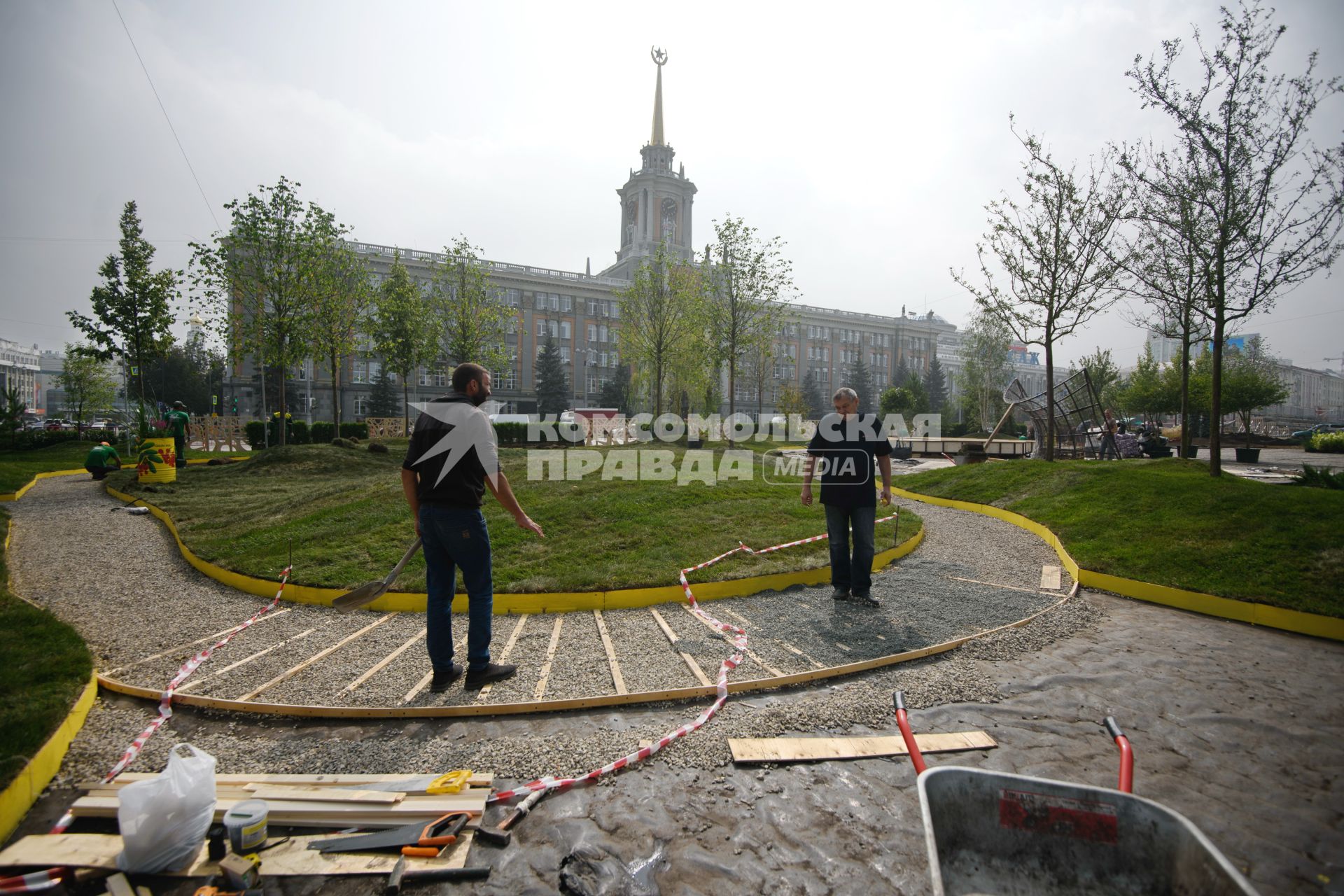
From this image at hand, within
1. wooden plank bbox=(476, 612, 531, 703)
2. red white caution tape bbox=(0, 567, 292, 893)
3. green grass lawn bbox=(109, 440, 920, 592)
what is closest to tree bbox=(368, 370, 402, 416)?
green grass lawn bbox=(109, 440, 920, 592)

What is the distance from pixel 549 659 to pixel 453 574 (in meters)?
1.19

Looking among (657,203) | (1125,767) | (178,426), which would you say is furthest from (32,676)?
(657,203)

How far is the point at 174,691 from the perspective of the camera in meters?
4.39

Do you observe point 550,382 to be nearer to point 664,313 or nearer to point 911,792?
point 664,313

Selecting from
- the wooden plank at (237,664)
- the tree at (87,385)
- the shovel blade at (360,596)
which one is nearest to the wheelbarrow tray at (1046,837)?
the shovel blade at (360,596)

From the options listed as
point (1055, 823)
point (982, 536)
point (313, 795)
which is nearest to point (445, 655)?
point (313, 795)

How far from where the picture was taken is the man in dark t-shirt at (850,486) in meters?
6.54

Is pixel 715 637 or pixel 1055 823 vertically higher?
pixel 1055 823

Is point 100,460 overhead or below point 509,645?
overhead

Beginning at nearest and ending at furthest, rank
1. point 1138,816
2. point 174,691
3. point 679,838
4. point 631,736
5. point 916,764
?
point 1138,816, point 916,764, point 679,838, point 631,736, point 174,691

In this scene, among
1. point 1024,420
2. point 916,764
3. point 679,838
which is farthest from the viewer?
point 1024,420

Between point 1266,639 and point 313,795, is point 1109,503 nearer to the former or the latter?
point 1266,639

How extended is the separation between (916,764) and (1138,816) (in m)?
0.72

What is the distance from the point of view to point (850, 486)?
6.50 metres
